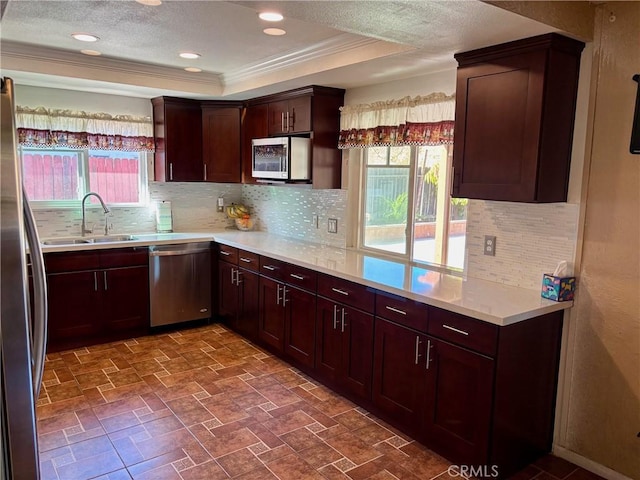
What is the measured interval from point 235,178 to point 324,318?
204 centimetres

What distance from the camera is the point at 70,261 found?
13.2 ft

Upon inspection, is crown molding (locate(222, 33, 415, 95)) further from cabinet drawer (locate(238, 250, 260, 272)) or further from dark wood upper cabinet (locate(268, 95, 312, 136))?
cabinet drawer (locate(238, 250, 260, 272))

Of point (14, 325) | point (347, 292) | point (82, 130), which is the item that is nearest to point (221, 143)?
point (82, 130)

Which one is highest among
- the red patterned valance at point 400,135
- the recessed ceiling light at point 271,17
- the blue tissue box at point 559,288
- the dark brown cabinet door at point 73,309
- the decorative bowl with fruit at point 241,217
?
the recessed ceiling light at point 271,17

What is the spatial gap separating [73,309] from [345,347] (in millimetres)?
2406

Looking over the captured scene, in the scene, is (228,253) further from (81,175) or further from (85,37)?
(85,37)

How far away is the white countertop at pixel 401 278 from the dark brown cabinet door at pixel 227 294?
26 centimetres

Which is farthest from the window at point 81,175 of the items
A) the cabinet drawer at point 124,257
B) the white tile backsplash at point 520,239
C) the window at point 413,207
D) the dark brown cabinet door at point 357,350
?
the white tile backsplash at point 520,239

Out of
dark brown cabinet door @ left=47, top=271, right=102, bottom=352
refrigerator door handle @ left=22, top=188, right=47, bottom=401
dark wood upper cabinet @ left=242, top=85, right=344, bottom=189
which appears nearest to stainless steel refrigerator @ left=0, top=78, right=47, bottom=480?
refrigerator door handle @ left=22, top=188, right=47, bottom=401

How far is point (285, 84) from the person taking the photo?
3.84 metres

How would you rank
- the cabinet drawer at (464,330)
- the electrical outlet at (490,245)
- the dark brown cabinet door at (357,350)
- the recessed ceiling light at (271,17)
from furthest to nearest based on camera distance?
1. the dark brown cabinet door at (357,350)
2. the electrical outlet at (490,245)
3. the recessed ceiling light at (271,17)
4. the cabinet drawer at (464,330)

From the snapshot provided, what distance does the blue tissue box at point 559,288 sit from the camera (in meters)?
2.52

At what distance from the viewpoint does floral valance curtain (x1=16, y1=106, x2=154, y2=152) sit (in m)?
4.20

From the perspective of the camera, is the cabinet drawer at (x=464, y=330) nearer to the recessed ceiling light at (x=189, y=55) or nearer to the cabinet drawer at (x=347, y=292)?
the cabinet drawer at (x=347, y=292)
